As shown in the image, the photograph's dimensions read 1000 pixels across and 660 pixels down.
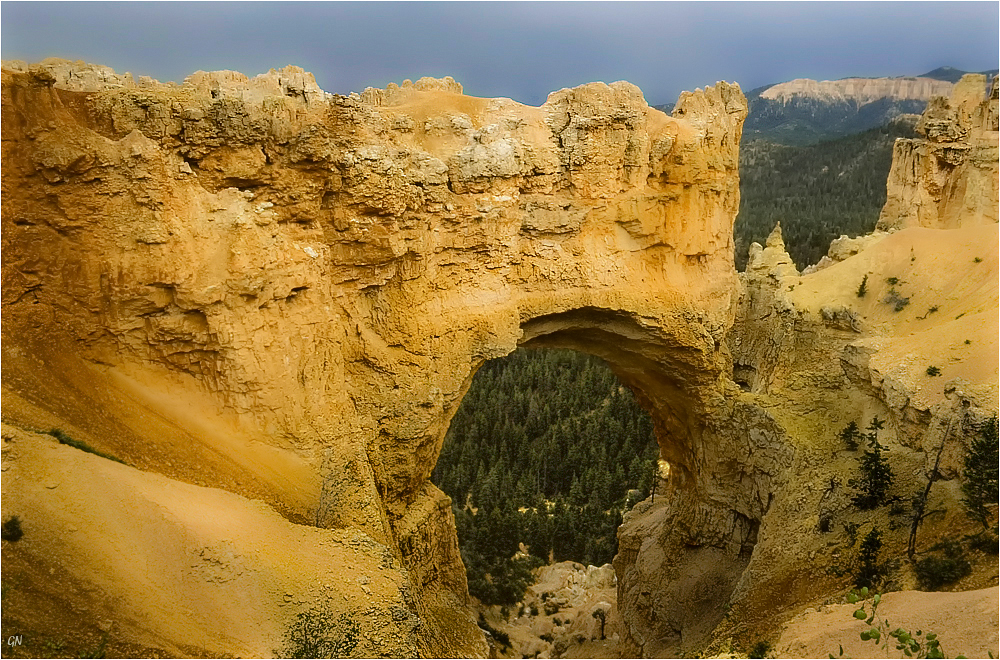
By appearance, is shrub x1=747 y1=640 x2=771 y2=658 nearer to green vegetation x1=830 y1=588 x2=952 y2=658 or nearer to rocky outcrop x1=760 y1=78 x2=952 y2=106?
green vegetation x1=830 y1=588 x2=952 y2=658

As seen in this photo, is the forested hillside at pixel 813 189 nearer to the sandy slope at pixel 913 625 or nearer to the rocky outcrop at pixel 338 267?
the rocky outcrop at pixel 338 267

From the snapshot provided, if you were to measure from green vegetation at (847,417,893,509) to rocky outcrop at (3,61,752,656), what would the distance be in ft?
13.6

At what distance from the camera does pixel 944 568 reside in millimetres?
12312

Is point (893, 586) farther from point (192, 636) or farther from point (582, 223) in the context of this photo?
point (192, 636)

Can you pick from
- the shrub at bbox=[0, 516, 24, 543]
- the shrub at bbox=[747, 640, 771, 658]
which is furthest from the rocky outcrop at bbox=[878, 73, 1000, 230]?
the shrub at bbox=[0, 516, 24, 543]

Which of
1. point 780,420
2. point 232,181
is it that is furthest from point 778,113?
point 232,181

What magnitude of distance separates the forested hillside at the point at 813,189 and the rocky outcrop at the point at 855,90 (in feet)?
218

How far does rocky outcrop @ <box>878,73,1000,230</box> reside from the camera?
25562 mm

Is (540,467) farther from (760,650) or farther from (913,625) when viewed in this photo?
(913,625)

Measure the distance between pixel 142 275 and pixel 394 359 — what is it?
592 centimetres

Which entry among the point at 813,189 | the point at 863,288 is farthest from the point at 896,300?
the point at 813,189

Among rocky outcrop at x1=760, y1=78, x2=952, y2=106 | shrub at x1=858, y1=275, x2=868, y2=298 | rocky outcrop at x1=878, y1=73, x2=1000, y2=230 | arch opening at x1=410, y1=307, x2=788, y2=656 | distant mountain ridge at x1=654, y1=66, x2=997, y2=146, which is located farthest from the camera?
rocky outcrop at x1=760, y1=78, x2=952, y2=106

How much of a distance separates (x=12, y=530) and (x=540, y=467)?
35453 mm

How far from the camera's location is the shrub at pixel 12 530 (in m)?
8.62
